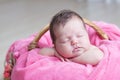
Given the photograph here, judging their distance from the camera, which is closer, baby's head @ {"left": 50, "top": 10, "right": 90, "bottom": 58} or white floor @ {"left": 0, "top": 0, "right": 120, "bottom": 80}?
baby's head @ {"left": 50, "top": 10, "right": 90, "bottom": 58}

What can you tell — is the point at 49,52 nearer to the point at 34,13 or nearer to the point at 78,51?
the point at 78,51

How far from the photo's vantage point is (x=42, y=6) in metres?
2.90

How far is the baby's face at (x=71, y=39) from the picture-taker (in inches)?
40.6

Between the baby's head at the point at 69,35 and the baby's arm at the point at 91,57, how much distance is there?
0.02 metres

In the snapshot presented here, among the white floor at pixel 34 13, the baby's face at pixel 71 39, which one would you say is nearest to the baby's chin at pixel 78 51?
the baby's face at pixel 71 39

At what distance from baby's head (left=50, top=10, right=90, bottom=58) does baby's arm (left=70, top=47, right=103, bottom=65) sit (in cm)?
2

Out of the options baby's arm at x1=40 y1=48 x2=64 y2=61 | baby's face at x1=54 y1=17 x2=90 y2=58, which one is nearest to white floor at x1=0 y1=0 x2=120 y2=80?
baby's arm at x1=40 y1=48 x2=64 y2=61

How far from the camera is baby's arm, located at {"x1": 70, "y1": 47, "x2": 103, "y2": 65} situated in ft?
3.31

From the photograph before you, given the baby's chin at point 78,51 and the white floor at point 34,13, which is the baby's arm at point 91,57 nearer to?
the baby's chin at point 78,51

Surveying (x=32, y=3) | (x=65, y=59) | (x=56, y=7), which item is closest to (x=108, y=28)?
(x=65, y=59)

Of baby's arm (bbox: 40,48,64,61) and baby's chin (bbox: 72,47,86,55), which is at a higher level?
baby's chin (bbox: 72,47,86,55)

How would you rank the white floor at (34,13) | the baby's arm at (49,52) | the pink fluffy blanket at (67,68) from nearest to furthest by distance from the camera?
the pink fluffy blanket at (67,68)
the baby's arm at (49,52)
the white floor at (34,13)

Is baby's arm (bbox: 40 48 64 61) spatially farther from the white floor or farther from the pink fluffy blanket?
the white floor

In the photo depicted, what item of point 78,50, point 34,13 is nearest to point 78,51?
point 78,50
